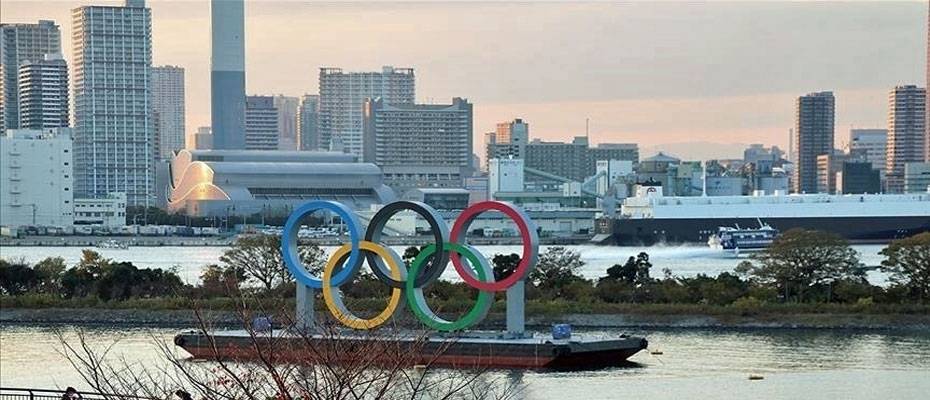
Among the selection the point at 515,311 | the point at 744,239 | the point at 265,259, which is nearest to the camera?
the point at 515,311

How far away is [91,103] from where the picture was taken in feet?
345

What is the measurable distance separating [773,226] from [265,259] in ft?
116

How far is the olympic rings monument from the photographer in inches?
861

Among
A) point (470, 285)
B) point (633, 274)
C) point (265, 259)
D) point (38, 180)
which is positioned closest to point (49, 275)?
point (265, 259)

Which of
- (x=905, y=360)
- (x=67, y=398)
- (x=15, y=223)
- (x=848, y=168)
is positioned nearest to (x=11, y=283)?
(x=905, y=360)

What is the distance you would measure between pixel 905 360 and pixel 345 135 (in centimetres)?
11273

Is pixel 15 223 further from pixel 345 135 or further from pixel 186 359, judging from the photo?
pixel 186 359

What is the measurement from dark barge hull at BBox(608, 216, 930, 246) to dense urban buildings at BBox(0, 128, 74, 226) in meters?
29.7

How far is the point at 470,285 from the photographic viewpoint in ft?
75.4

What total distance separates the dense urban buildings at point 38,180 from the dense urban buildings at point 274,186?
732 centimetres

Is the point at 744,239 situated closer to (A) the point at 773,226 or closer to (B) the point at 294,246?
(A) the point at 773,226

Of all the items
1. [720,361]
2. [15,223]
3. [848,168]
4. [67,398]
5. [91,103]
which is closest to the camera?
[67,398]

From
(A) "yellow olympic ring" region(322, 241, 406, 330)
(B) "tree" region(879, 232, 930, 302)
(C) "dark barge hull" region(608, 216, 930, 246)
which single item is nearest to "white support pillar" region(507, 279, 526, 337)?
(A) "yellow olympic ring" region(322, 241, 406, 330)

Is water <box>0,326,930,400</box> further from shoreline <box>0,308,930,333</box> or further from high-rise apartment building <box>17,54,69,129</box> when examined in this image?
high-rise apartment building <box>17,54,69,129</box>
